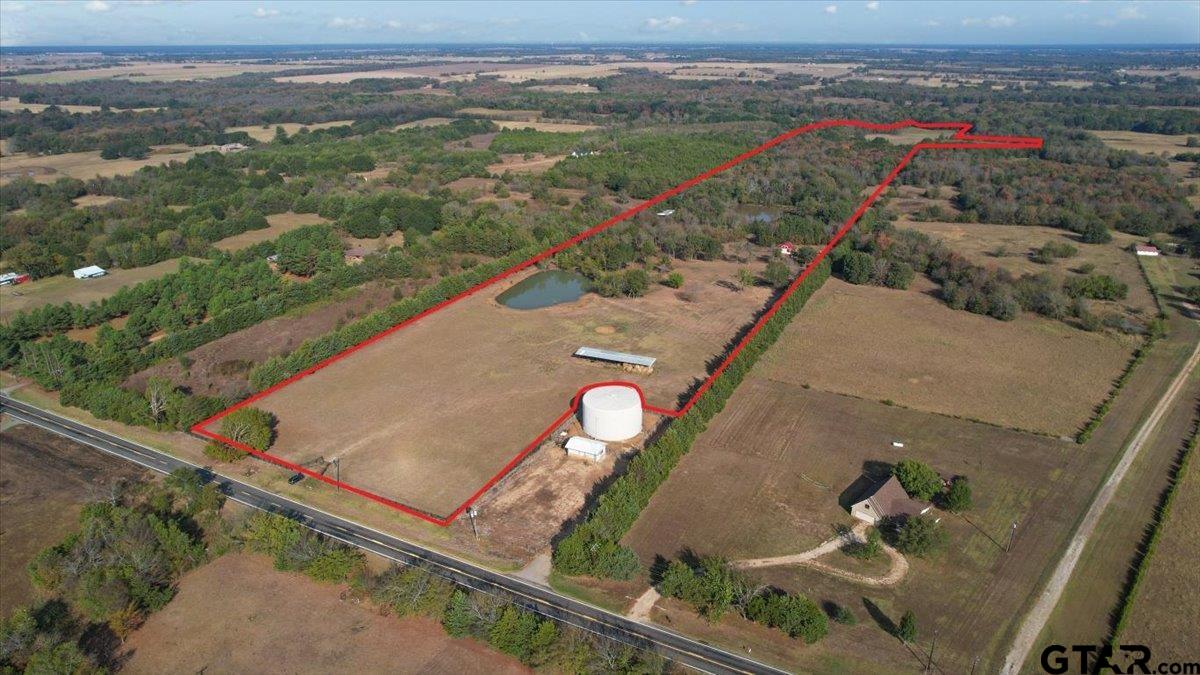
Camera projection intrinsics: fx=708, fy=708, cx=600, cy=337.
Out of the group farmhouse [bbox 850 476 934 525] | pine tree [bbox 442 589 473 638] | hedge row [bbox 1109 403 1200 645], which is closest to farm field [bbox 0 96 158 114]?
pine tree [bbox 442 589 473 638]

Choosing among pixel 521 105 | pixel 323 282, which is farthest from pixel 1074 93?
pixel 323 282

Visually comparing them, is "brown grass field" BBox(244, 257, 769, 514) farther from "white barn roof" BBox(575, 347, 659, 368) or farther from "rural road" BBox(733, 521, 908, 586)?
"rural road" BBox(733, 521, 908, 586)

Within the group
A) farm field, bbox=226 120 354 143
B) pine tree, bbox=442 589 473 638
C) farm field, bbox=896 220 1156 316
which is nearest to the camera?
pine tree, bbox=442 589 473 638

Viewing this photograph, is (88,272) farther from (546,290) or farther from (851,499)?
(851,499)

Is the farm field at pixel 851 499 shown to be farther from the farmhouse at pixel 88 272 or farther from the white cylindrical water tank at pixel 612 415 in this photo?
the farmhouse at pixel 88 272

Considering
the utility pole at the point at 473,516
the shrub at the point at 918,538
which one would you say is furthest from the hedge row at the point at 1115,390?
the utility pole at the point at 473,516
